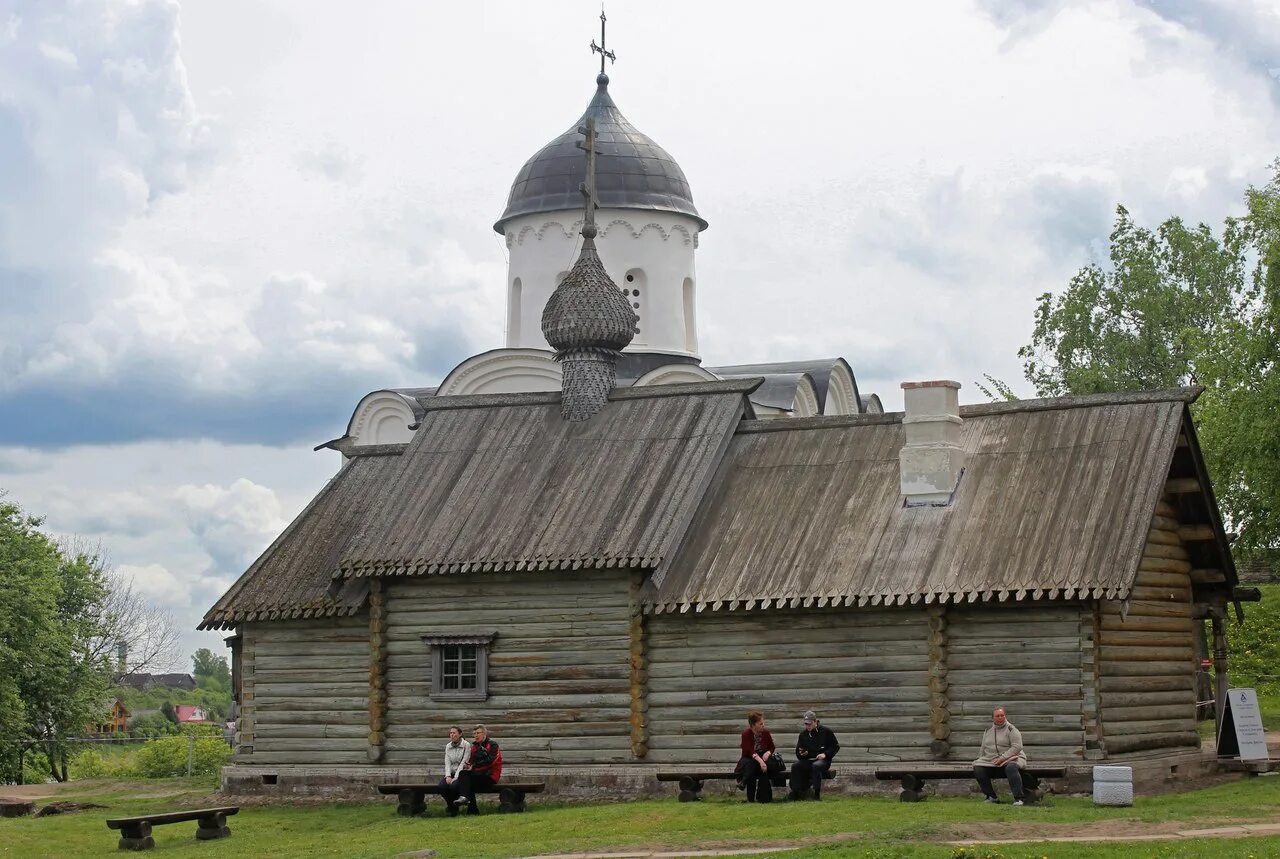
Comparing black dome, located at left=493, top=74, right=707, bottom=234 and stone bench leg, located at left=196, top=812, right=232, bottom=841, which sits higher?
black dome, located at left=493, top=74, right=707, bottom=234

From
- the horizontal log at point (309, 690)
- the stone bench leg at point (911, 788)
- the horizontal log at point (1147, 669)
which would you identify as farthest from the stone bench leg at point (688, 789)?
the horizontal log at point (309, 690)

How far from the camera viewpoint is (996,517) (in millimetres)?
22625

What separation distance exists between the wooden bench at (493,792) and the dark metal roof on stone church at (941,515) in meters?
2.89

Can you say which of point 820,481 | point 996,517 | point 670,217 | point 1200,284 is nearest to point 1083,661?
point 996,517

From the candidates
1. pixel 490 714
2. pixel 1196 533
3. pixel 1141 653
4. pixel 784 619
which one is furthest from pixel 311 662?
pixel 1196 533

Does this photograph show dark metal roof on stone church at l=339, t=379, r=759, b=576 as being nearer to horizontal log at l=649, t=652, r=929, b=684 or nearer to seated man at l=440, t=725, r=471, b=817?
horizontal log at l=649, t=652, r=929, b=684

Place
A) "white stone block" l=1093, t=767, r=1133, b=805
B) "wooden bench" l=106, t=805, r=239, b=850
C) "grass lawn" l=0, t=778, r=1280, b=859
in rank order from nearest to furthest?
1. "grass lawn" l=0, t=778, r=1280, b=859
2. "white stone block" l=1093, t=767, r=1133, b=805
3. "wooden bench" l=106, t=805, r=239, b=850

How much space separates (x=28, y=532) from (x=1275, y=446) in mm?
29616

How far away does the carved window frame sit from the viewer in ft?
80.1

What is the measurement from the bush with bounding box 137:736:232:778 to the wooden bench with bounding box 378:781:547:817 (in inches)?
788

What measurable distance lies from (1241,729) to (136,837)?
13828 mm

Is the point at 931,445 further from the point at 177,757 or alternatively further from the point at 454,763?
the point at 177,757

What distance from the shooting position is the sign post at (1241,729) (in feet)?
77.3

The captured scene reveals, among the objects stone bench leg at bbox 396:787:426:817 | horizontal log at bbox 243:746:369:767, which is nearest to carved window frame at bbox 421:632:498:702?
horizontal log at bbox 243:746:369:767
